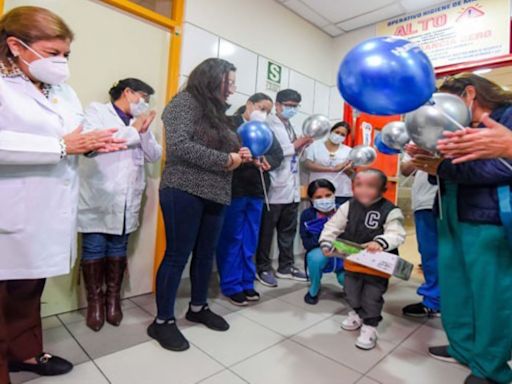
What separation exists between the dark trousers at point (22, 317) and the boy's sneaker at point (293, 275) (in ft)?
5.75

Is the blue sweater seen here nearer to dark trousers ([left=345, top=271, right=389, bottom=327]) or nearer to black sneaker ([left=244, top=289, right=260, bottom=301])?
dark trousers ([left=345, top=271, right=389, bottom=327])

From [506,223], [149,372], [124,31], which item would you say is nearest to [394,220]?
[506,223]

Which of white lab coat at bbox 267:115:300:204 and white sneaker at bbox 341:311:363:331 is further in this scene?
white lab coat at bbox 267:115:300:204

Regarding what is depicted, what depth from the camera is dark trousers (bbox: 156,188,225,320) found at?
4.69 ft

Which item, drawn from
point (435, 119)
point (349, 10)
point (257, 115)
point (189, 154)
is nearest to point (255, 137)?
point (257, 115)

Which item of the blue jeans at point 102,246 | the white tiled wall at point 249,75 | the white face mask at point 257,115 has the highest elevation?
the white tiled wall at point 249,75

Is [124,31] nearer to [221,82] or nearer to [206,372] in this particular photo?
[221,82]

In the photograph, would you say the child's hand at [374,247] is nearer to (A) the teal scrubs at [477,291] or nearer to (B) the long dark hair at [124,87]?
(A) the teal scrubs at [477,291]

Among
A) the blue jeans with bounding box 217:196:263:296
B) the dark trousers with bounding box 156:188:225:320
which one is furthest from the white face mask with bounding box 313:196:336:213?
the dark trousers with bounding box 156:188:225:320

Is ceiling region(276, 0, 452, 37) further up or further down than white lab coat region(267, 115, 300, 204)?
further up

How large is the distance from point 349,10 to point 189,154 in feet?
8.38

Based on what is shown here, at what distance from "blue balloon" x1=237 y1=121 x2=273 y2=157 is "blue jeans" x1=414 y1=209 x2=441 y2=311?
1.09 m

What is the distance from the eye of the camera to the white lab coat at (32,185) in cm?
102

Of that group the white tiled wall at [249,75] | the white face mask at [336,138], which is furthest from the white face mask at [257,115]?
the white face mask at [336,138]
